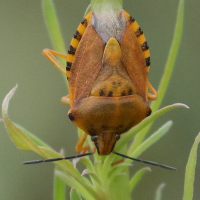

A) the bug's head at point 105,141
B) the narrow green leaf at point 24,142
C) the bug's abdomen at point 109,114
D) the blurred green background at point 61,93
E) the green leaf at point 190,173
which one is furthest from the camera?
the blurred green background at point 61,93

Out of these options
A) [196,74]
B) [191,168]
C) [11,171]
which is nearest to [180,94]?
[196,74]

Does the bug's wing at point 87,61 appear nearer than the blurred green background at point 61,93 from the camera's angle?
Yes

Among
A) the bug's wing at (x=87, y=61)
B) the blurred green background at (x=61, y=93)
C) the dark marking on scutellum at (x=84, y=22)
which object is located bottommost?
the blurred green background at (x=61, y=93)

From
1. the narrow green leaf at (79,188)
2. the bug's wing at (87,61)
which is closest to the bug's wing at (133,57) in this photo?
the bug's wing at (87,61)

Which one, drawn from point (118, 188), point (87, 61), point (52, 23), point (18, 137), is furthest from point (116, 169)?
point (52, 23)

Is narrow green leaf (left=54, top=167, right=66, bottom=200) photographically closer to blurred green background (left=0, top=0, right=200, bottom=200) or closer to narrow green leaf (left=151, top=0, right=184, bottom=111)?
narrow green leaf (left=151, top=0, right=184, bottom=111)

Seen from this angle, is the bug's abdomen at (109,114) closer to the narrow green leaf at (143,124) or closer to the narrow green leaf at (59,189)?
the narrow green leaf at (143,124)

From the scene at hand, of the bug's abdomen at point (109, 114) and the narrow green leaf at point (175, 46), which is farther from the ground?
the narrow green leaf at point (175, 46)

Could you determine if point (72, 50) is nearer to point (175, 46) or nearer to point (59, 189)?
point (175, 46)
